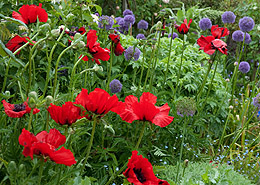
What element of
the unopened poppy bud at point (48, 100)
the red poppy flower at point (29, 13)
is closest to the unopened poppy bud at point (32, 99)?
the unopened poppy bud at point (48, 100)

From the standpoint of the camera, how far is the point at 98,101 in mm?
875

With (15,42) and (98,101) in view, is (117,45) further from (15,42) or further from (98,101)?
(98,101)

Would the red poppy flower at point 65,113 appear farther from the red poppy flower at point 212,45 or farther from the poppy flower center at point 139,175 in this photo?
the red poppy flower at point 212,45

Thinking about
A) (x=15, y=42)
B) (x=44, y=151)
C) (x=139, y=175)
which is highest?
(x=15, y=42)

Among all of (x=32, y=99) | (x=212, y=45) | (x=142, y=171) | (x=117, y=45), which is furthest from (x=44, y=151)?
(x=212, y=45)

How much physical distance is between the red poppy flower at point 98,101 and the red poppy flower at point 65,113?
0.10ft

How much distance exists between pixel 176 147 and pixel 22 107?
139 cm

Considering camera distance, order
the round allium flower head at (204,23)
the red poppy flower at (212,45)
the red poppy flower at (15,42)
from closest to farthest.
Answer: the red poppy flower at (15,42)
the red poppy flower at (212,45)
the round allium flower head at (204,23)

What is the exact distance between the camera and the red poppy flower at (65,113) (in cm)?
88

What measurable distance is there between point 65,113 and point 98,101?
0.10m

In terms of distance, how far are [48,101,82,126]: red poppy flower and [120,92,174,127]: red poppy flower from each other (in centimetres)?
18

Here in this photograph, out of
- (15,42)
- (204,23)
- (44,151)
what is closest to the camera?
(44,151)

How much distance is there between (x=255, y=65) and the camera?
16.0 feet

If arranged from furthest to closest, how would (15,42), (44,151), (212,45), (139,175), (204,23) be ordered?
(204,23), (212,45), (15,42), (139,175), (44,151)
